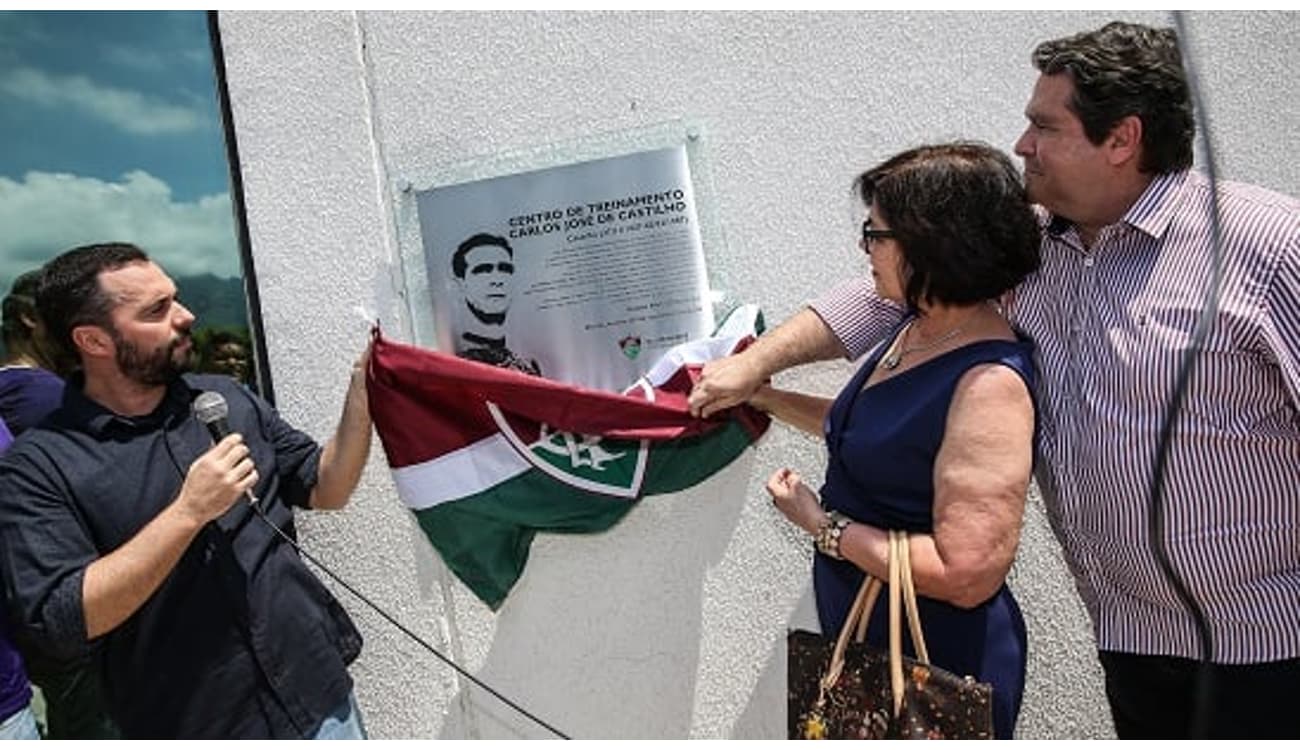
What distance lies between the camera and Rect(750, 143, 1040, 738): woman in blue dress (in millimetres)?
1795

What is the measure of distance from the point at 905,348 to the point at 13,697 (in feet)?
6.14

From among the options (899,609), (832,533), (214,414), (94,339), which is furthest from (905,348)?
(94,339)

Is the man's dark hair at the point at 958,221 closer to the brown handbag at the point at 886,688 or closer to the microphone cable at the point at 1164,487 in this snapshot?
the microphone cable at the point at 1164,487

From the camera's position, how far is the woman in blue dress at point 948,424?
5.89 ft

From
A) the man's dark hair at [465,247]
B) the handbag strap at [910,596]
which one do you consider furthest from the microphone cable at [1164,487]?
the man's dark hair at [465,247]

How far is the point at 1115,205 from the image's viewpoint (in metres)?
2.03

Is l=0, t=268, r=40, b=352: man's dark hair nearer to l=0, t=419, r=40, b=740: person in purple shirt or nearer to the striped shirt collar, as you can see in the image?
l=0, t=419, r=40, b=740: person in purple shirt

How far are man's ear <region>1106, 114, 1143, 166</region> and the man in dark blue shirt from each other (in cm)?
168

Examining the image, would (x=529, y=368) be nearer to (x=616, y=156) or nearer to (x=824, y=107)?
(x=616, y=156)

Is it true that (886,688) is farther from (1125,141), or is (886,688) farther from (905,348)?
(1125,141)

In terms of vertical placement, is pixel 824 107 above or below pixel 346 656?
above

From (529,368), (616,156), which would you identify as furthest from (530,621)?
(616,156)

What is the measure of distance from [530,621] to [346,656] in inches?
30.1

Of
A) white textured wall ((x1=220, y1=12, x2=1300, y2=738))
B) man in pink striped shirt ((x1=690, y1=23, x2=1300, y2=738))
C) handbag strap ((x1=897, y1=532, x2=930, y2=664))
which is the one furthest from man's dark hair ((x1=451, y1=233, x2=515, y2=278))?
handbag strap ((x1=897, y1=532, x2=930, y2=664))
